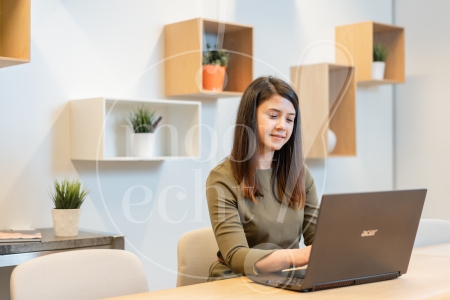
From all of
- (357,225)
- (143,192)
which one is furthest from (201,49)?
(357,225)

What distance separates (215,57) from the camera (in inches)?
119

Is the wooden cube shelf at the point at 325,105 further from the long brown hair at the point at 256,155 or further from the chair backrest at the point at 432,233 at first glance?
the long brown hair at the point at 256,155

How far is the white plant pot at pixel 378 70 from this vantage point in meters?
3.83

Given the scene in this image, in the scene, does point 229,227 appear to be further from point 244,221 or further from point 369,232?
point 369,232

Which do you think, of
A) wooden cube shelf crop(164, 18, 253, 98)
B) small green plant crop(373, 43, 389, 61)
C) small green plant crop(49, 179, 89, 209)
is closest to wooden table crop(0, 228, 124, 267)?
small green plant crop(49, 179, 89, 209)

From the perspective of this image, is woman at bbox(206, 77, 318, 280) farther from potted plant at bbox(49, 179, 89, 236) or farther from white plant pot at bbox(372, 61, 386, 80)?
white plant pot at bbox(372, 61, 386, 80)

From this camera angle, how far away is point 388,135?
4348 millimetres

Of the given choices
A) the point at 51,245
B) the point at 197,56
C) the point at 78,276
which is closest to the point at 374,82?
the point at 197,56

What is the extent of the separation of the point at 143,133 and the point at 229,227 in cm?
117

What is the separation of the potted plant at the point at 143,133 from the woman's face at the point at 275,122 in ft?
3.24

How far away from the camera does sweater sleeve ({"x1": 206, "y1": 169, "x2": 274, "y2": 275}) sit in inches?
65.2

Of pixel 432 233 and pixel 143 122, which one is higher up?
pixel 143 122

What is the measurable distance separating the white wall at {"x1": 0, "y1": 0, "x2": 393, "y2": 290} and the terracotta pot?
26 cm

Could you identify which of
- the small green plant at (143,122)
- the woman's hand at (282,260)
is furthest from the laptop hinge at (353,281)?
the small green plant at (143,122)
